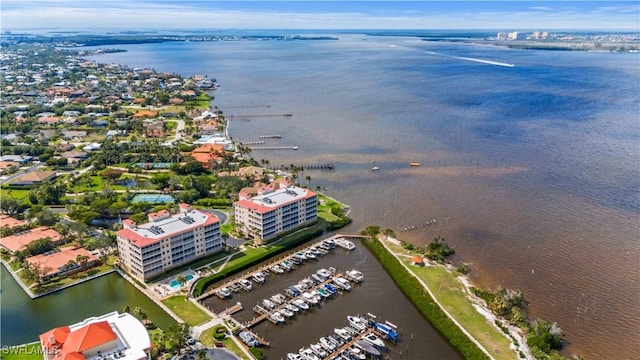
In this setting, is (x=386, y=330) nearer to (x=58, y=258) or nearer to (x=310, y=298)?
(x=310, y=298)

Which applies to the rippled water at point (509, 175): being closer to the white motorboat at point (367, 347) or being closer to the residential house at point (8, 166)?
the white motorboat at point (367, 347)

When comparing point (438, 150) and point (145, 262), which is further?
point (438, 150)

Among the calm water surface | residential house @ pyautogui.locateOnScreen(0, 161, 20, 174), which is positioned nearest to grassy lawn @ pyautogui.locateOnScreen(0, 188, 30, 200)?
residential house @ pyautogui.locateOnScreen(0, 161, 20, 174)

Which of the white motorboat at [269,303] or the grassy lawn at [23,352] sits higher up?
the white motorboat at [269,303]

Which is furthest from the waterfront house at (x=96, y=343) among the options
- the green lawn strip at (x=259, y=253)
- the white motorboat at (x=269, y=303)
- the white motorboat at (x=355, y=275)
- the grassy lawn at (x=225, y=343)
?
the white motorboat at (x=355, y=275)

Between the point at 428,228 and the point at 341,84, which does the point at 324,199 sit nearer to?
the point at 428,228

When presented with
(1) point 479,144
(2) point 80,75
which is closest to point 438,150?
(1) point 479,144

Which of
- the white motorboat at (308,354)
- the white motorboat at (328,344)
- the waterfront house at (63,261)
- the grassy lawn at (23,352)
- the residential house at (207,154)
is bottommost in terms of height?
the grassy lawn at (23,352)

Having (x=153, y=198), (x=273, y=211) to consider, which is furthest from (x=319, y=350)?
(x=153, y=198)
